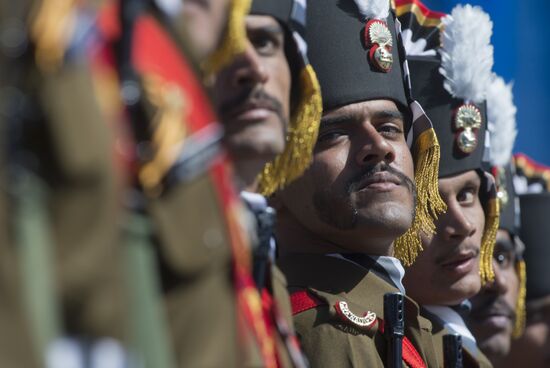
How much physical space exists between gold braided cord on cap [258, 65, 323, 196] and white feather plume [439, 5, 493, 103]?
1.48 meters

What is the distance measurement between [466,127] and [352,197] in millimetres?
1139

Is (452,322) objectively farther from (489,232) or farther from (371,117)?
(371,117)

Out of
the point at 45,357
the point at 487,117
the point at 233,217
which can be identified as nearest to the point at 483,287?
the point at 487,117

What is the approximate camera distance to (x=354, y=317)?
3283 millimetres

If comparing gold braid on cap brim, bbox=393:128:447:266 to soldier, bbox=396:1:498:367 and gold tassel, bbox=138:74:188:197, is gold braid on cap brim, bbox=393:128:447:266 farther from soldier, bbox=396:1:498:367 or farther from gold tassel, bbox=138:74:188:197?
gold tassel, bbox=138:74:188:197

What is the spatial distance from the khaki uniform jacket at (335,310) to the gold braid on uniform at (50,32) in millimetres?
1830

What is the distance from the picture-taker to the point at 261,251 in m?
2.41

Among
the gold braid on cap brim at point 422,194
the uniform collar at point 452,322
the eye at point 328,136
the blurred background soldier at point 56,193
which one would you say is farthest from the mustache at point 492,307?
the blurred background soldier at point 56,193

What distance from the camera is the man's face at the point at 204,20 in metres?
1.87

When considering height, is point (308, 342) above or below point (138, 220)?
below

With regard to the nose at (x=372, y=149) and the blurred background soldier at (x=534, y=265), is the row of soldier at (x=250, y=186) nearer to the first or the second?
the nose at (x=372, y=149)

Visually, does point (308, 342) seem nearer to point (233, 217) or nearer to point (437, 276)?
point (437, 276)

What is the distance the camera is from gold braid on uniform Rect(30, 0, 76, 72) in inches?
57.4

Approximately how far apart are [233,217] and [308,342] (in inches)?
59.7
